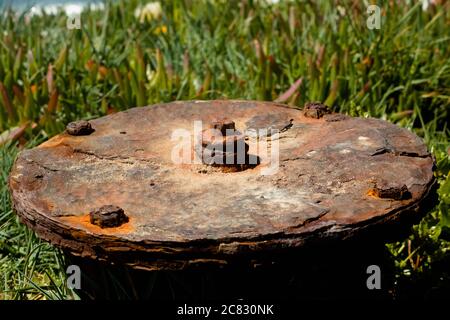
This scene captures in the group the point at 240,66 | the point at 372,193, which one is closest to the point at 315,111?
the point at 372,193

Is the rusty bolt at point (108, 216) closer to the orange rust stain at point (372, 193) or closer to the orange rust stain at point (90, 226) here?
the orange rust stain at point (90, 226)

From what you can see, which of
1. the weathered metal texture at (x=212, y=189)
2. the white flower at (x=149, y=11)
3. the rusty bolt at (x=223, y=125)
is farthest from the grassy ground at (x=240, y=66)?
the rusty bolt at (x=223, y=125)

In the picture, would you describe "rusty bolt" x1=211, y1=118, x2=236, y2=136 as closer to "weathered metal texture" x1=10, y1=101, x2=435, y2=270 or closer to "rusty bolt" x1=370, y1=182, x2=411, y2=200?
"weathered metal texture" x1=10, y1=101, x2=435, y2=270

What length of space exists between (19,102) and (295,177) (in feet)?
7.25

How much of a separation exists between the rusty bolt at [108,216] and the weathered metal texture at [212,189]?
2 centimetres

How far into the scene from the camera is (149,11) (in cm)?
597

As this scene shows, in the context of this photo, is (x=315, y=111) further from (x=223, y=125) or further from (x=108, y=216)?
(x=108, y=216)

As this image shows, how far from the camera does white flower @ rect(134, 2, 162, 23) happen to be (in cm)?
587

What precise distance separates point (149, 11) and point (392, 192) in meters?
3.87

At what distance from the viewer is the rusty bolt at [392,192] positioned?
2371mm

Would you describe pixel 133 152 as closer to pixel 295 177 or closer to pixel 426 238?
pixel 295 177

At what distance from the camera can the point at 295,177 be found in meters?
2.55

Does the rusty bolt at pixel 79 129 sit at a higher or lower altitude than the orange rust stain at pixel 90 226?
higher
